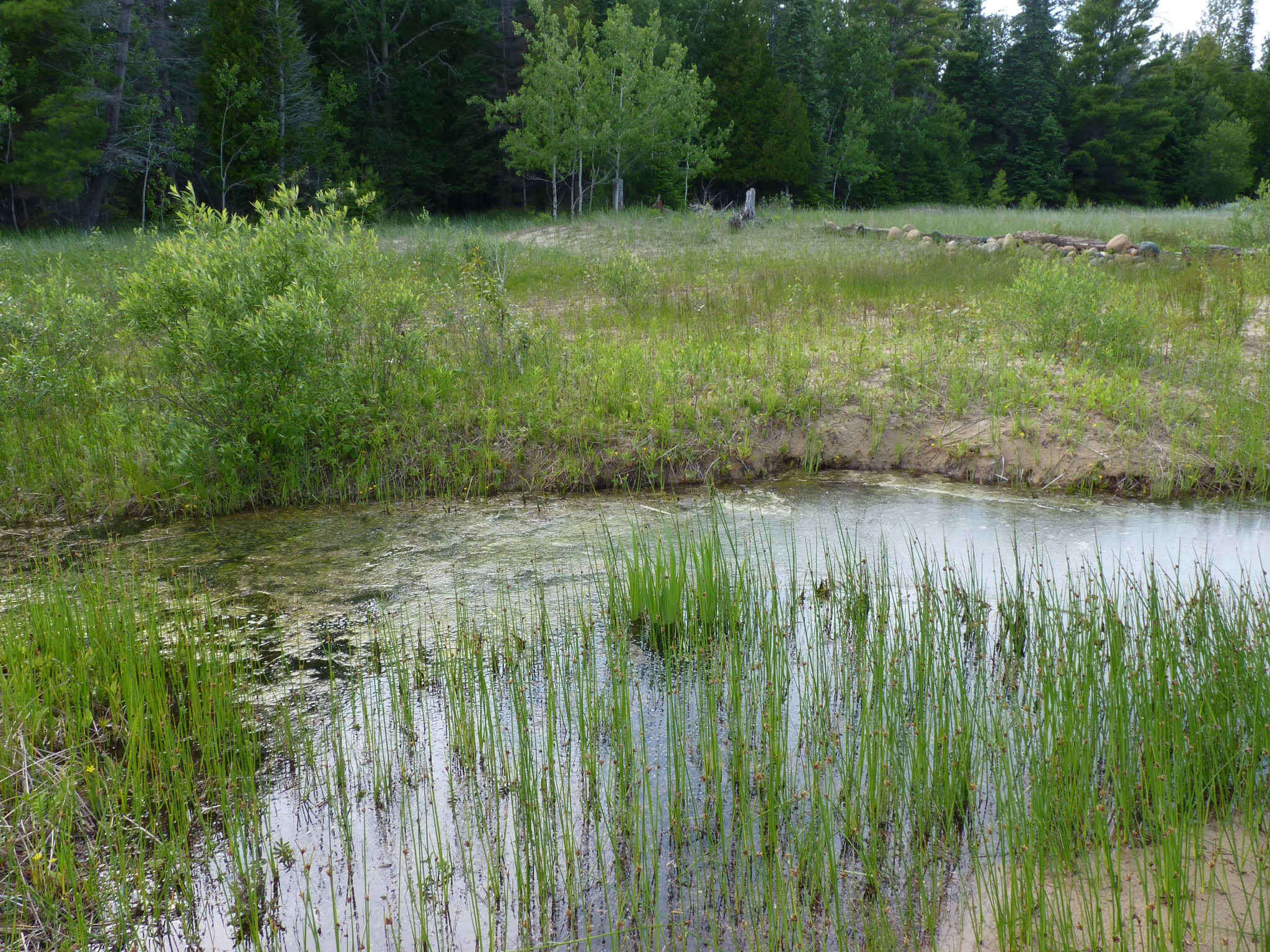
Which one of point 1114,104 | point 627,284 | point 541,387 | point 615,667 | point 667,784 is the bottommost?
point 667,784

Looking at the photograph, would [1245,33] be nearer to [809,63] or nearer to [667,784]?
[809,63]

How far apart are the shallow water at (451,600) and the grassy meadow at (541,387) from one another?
0.49 metres

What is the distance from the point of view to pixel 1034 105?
46812 mm

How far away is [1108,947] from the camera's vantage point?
2494 millimetres

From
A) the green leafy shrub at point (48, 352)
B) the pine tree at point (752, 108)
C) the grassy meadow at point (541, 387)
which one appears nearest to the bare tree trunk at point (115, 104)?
the grassy meadow at point (541, 387)

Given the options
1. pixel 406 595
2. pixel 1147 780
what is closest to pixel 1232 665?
pixel 1147 780

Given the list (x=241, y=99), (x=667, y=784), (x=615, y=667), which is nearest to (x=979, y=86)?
(x=241, y=99)

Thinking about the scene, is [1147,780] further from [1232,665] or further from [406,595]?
[406,595]

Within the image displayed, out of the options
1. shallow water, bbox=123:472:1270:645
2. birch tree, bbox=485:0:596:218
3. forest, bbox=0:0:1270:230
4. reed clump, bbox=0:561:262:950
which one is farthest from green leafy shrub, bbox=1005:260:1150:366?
birch tree, bbox=485:0:596:218

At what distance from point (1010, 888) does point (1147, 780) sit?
0.90 metres

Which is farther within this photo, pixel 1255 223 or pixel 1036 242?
pixel 1036 242

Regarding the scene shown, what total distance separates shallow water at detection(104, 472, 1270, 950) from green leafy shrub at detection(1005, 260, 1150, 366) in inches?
107

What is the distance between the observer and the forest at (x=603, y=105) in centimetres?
2342

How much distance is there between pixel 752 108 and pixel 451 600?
3329 centimetres
